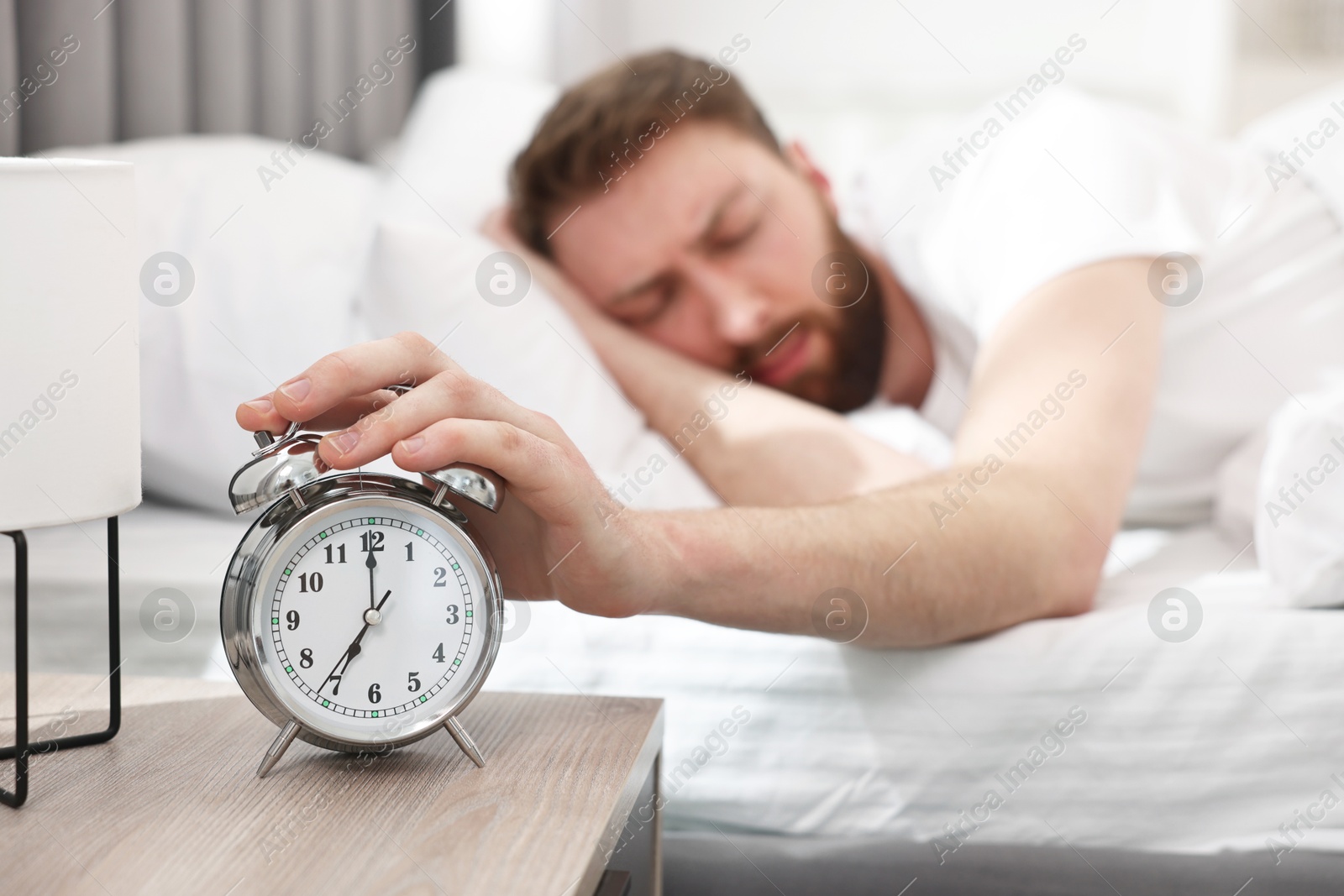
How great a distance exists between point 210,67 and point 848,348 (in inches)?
40.4

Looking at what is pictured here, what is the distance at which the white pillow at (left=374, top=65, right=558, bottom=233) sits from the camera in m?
1.41

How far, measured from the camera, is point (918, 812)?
845mm

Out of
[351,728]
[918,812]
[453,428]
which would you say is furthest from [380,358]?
[918,812]

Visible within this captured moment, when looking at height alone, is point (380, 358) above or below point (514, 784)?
above

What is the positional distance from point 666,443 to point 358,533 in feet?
2.09

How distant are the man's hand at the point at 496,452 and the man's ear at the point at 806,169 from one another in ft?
3.25

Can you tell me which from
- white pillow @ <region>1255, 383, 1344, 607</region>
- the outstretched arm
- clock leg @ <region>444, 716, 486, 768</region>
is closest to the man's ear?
the outstretched arm

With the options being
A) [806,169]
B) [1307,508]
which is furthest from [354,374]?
[806,169]

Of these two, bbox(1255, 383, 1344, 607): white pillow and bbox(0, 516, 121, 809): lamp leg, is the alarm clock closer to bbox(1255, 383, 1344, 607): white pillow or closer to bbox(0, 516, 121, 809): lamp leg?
bbox(0, 516, 121, 809): lamp leg

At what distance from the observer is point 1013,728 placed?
2.72 feet

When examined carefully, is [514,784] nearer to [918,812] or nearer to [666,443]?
[918,812]

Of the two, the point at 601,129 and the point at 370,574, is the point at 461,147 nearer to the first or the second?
the point at 601,129

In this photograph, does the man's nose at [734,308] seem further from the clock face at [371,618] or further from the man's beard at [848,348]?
the clock face at [371,618]

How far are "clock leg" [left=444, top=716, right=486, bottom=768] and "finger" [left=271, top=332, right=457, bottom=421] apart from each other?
0.62ft
